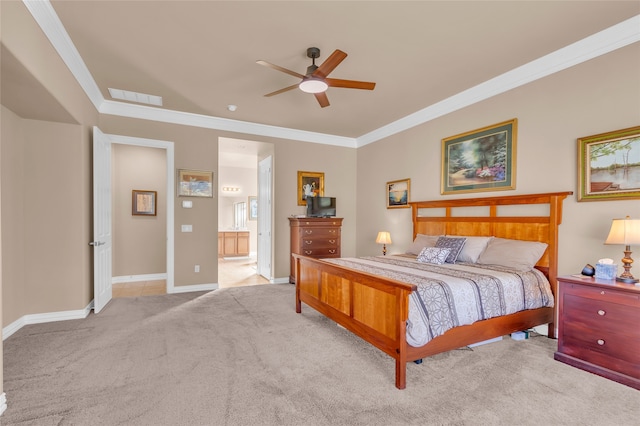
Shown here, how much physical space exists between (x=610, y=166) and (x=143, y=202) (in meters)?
7.00

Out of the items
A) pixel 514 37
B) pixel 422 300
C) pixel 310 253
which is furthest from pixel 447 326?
pixel 310 253

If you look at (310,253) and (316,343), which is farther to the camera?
(310,253)

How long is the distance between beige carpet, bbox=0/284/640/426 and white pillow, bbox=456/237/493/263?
945 millimetres

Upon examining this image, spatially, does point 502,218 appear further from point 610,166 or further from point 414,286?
point 414,286

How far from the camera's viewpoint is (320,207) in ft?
19.1

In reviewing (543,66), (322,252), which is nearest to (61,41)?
(322,252)

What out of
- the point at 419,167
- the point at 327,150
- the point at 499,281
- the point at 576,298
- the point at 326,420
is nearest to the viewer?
the point at 326,420

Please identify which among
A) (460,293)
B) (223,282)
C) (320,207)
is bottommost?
(223,282)

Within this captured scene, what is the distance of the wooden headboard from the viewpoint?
3.18 meters

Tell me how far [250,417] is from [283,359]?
31.1 inches

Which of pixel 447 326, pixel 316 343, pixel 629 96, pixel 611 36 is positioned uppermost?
pixel 611 36

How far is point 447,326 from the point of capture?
2.42m

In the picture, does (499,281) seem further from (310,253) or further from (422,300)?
(310,253)

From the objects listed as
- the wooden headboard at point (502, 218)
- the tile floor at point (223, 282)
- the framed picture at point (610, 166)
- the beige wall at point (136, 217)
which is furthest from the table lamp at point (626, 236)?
the beige wall at point (136, 217)
